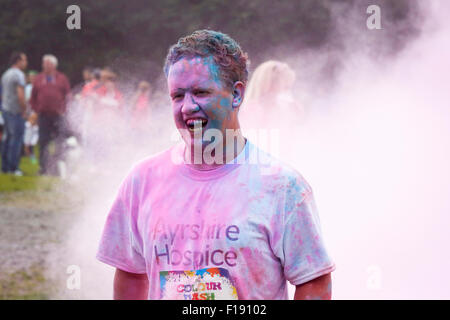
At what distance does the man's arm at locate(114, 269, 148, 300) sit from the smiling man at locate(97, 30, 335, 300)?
6 centimetres

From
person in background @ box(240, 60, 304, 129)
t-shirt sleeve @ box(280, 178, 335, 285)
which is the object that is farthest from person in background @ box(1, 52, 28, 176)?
t-shirt sleeve @ box(280, 178, 335, 285)

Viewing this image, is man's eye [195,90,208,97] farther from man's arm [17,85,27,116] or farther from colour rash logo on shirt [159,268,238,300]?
man's arm [17,85,27,116]

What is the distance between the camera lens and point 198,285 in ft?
6.13

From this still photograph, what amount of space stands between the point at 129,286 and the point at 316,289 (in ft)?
1.86

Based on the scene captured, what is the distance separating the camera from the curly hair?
189 cm

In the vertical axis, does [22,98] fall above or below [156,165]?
above

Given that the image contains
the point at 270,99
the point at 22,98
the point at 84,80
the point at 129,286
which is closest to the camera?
the point at 129,286

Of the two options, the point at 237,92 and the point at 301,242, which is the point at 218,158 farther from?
the point at 301,242

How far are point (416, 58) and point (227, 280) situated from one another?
12.5ft

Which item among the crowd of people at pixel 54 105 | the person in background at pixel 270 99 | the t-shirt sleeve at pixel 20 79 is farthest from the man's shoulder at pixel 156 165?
the t-shirt sleeve at pixel 20 79

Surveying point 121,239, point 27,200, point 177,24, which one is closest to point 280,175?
point 121,239

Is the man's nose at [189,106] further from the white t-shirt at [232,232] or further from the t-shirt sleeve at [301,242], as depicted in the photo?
the t-shirt sleeve at [301,242]

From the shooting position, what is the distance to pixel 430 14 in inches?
204

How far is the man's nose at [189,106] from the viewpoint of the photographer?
188 cm
